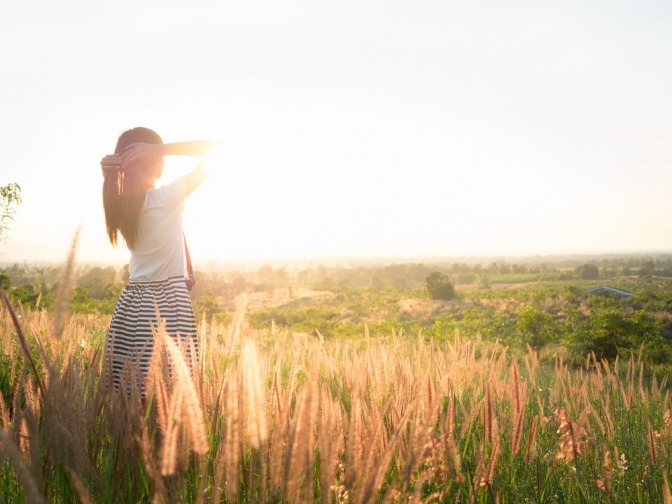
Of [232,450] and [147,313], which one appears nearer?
[232,450]

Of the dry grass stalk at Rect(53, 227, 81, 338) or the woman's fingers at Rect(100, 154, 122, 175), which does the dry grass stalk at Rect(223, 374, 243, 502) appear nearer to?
the dry grass stalk at Rect(53, 227, 81, 338)

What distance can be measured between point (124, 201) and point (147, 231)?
220 millimetres

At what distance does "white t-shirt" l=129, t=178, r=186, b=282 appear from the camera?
2957mm

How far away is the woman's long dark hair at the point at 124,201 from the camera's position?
2.93 meters


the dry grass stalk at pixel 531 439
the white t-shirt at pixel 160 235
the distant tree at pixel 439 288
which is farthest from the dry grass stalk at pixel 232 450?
the distant tree at pixel 439 288

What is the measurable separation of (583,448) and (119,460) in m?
1.41

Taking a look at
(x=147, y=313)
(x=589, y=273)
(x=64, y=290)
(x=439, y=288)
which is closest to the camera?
(x=64, y=290)

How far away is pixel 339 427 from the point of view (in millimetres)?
1238

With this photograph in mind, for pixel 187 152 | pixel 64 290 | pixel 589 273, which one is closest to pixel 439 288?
pixel 187 152

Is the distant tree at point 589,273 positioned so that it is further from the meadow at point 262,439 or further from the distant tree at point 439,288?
the meadow at point 262,439

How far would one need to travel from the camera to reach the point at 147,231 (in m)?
3.00

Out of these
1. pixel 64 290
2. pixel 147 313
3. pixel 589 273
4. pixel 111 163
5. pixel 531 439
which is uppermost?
pixel 111 163

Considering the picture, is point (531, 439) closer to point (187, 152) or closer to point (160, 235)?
point (160, 235)

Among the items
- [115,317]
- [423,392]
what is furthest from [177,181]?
[423,392]
